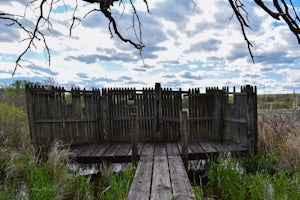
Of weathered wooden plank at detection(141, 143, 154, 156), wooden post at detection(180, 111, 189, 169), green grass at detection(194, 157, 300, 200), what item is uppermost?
wooden post at detection(180, 111, 189, 169)

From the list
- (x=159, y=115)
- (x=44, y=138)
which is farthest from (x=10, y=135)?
(x=159, y=115)

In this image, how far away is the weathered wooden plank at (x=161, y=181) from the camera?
304cm

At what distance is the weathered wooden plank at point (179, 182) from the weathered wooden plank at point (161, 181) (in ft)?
0.25

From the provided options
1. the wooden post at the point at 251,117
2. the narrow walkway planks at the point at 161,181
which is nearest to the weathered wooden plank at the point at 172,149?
the narrow walkway planks at the point at 161,181

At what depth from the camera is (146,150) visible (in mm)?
5863

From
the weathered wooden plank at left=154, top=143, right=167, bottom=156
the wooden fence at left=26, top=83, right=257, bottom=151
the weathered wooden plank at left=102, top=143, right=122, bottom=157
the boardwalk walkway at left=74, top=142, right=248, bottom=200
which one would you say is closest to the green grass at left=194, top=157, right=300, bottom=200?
the boardwalk walkway at left=74, top=142, right=248, bottom=200

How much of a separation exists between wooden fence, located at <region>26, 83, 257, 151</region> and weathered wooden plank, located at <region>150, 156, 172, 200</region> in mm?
2301

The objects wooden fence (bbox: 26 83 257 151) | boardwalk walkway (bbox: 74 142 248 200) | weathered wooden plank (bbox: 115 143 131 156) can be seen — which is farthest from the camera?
wooden fence (bbox: 26 83 257 151)

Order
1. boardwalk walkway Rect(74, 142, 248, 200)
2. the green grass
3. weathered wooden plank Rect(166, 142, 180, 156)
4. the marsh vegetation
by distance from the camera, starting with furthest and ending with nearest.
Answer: weathered wooden plank Rect(166, 142, 180, 156), the marsh vegetation, the green grass, boardwalk walkway Rect(74, 142, 248, 200)

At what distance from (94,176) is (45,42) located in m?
3.68

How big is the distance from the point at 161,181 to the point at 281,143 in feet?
13.5

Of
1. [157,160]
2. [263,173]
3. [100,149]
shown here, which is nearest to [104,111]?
[100,149]

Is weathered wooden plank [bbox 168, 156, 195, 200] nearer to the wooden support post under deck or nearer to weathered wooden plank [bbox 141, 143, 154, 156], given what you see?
weathered wooden plank [bbox 141, 143, 154, 156]

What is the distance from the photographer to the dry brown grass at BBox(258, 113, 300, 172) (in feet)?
16.5
